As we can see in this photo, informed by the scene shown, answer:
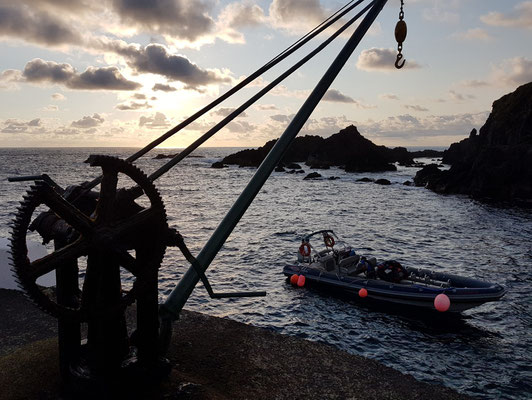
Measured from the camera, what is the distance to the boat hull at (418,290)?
718 inches

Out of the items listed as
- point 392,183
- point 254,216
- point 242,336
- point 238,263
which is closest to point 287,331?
point 242,336

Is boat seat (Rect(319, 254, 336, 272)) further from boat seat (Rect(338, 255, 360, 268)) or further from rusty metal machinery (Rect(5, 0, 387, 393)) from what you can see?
rusty metal machinery (Rect(5, 0, 387, 393))

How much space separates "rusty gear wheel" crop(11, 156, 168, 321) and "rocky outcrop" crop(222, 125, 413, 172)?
10683 centimetres

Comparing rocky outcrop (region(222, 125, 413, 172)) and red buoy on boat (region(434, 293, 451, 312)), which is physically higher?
rocky outcrop (region(222, 125, 413, 172))

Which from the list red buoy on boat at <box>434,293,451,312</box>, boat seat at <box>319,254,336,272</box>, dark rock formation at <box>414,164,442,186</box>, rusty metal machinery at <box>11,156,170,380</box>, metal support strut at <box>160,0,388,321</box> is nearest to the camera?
rusty metal machinery at <box>11,156,170,380</box>

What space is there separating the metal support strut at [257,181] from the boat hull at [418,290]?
46.4 feet

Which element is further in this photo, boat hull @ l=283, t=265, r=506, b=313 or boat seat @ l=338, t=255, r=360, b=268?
boat seat @ l=338, t=255, r=360, b=268

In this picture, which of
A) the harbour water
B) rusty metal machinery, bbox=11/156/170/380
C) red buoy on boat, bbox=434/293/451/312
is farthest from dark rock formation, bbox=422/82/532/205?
rusty metal machinery, bbox=11/156/170/380

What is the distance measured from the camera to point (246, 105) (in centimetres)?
784

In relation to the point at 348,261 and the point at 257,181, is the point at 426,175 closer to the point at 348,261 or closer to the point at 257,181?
the point at 348,261

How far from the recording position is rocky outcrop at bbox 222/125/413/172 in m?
115

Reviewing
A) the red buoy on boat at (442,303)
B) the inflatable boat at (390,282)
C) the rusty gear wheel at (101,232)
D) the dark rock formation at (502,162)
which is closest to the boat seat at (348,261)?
the inflatable boat at (390,282)

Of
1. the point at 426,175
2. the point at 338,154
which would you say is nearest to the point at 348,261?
the point at 426,175

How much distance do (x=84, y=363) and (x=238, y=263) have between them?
2106 centimetres
